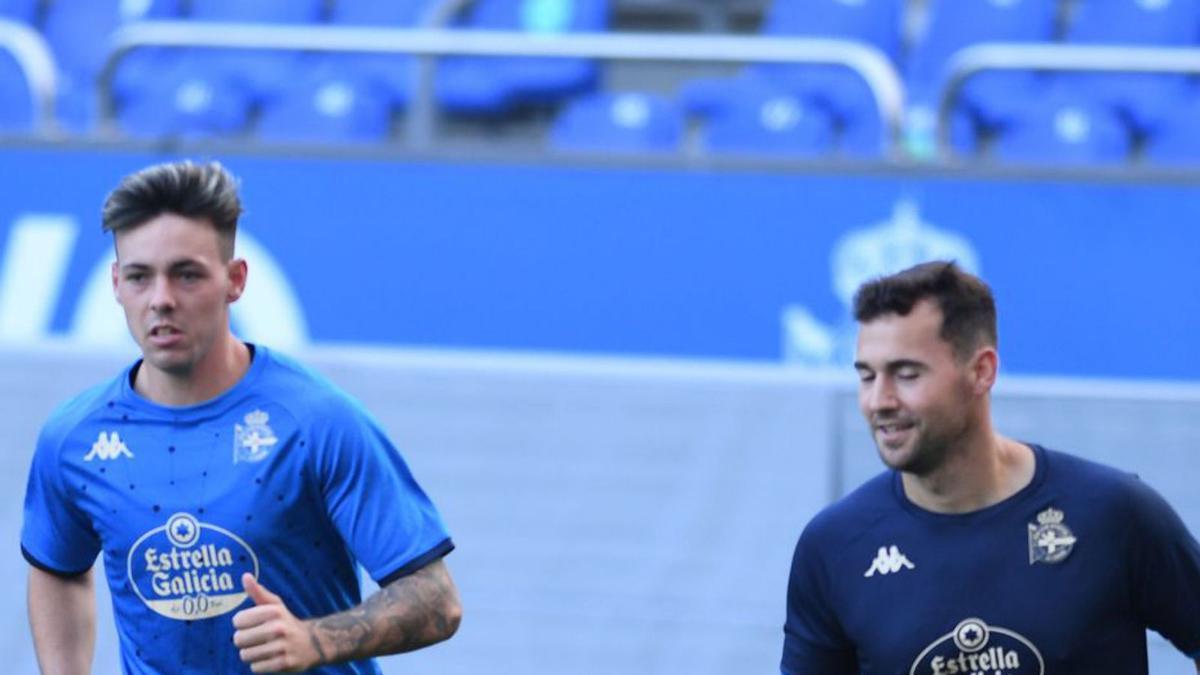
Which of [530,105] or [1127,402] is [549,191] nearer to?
[530,105]

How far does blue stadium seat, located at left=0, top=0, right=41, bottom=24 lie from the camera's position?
10327mm

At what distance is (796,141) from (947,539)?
4.99 meters

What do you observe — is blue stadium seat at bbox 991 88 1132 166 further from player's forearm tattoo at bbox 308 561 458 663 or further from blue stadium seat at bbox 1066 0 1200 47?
player's forearm tattoo at bbox 308 561 458 663

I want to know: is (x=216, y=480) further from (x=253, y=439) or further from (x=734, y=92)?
(x=734, y=92)

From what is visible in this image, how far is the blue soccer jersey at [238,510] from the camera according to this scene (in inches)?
137

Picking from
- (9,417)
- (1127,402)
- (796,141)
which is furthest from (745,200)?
(9,417)

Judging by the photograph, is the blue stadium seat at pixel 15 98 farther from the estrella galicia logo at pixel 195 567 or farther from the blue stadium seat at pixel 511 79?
the estrella galicia logo at pixel 195 567

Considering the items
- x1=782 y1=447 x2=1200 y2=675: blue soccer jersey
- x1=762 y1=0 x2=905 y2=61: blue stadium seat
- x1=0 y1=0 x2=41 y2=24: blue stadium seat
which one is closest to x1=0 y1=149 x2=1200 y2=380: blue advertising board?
x1=762 y1=0 x2=905 y2=61: blue stadium seat

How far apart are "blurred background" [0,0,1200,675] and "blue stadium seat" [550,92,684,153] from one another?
17mm

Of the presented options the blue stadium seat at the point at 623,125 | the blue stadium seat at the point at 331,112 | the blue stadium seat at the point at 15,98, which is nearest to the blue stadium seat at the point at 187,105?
the blue stadium seat at the point at 331,112

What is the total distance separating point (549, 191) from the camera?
25.8ft

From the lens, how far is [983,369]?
11.6 feet

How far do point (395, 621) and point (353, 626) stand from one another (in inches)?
3.2

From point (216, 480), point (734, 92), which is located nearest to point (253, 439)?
point (216, 480)
